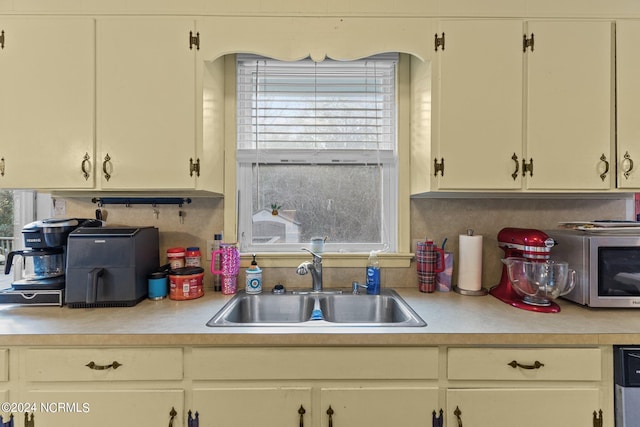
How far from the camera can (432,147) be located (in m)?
1.47

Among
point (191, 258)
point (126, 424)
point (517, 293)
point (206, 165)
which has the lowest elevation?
point (126, 424)

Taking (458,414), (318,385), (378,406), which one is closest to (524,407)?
(458,414)

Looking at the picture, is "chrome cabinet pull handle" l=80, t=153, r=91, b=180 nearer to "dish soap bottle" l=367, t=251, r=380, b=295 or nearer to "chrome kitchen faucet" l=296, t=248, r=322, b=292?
"chrome kitchen faucet" l=296, t=248, r=322, b=292

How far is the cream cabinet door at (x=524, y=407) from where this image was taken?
114 cm

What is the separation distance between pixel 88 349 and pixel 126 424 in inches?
11.8

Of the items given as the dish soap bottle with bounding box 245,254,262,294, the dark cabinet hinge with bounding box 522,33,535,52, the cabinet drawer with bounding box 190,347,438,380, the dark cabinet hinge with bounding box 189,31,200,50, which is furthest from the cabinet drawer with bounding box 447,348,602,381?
the dark cabinet hinge with bounding box 189,31,200,50

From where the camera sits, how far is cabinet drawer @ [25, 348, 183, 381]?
112cm

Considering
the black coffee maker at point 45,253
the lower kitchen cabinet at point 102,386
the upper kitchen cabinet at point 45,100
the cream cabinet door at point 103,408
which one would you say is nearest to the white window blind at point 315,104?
the upper kitchen cabinet at point 45,100

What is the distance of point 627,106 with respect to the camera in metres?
1.44

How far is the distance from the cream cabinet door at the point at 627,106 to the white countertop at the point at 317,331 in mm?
635

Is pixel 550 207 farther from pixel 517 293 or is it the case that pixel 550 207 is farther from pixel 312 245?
pixel 312 245

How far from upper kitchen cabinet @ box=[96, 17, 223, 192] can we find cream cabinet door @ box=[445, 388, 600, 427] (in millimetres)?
1435

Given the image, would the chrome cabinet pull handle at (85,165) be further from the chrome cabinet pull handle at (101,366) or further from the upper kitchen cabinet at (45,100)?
the chrome cabinet pull handle at (101,366)

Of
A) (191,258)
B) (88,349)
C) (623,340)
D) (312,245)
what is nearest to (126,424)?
(88,349)
